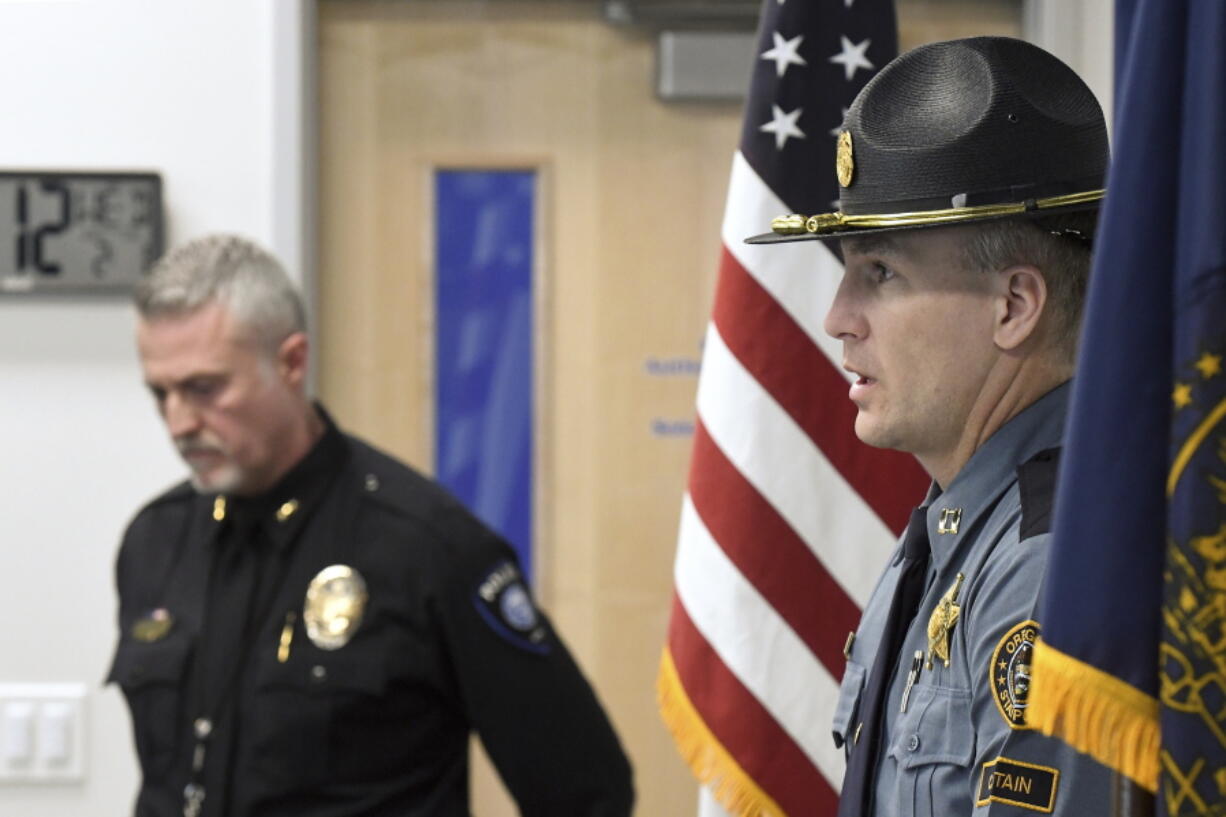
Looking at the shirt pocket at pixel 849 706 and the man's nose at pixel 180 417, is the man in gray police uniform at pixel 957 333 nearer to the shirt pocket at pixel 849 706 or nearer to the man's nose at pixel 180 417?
the shirt pocket at pixel 849 706

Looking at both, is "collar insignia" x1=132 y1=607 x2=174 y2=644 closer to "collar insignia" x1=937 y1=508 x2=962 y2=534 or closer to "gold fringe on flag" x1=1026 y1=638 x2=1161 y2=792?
"collar insignia" x1=937 y1=508 x2=962 y2=534

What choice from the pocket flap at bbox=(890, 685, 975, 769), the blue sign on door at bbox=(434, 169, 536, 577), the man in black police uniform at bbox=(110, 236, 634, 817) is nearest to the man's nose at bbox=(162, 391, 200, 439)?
Result: the man in black police uniform at bbox=(110, 236, 634, 817)

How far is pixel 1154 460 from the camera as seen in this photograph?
30.7 inches

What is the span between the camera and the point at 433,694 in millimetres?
1814

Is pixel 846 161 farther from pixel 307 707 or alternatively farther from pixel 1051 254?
pixel 307 707

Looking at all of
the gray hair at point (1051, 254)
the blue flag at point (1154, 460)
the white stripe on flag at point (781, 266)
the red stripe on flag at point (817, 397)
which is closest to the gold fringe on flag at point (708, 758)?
the red stripe on flag at point (817, 397)

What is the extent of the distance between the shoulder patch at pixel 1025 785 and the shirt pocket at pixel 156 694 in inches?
47.1

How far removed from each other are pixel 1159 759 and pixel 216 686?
130 cm

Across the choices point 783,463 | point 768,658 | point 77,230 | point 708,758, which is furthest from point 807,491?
point 77,230

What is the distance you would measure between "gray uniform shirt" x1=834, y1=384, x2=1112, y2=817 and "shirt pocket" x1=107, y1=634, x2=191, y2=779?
1003mm

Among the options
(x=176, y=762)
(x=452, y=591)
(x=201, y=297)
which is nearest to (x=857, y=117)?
(x=452, y=591)

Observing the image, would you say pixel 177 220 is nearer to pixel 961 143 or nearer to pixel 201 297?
pixel 201 297

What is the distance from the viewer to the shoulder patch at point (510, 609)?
5.96 ft

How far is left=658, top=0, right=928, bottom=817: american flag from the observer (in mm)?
1895
